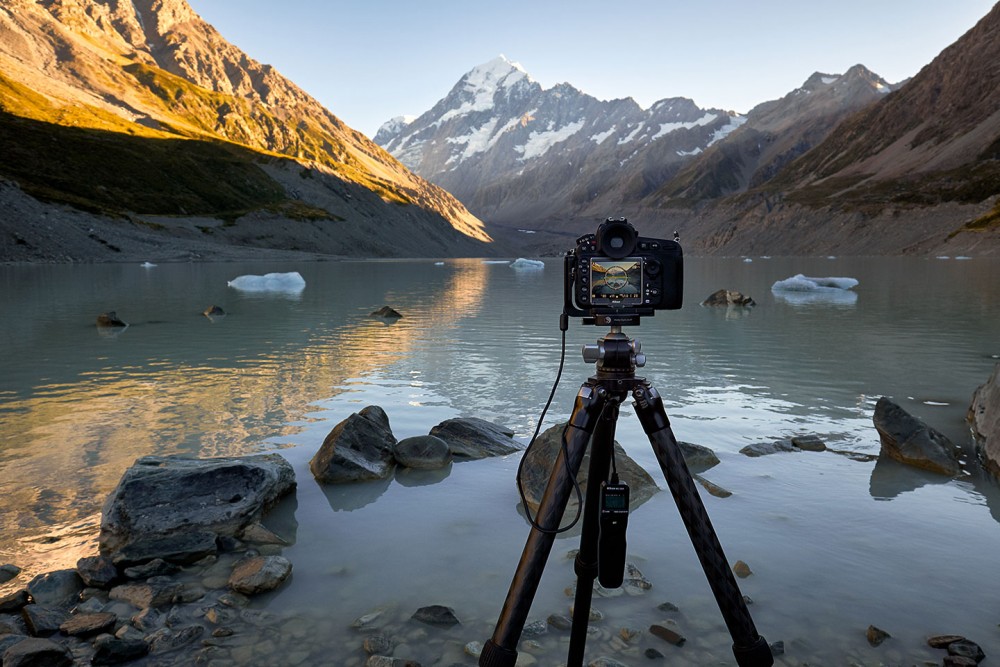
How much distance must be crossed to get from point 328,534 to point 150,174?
136466mm

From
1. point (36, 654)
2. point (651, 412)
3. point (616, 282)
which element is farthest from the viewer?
point (36, 654)

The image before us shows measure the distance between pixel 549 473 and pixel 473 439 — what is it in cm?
197

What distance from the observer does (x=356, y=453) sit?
307 inches

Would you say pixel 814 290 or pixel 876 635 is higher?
pixel 814 290

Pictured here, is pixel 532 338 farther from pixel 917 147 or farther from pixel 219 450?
pixel 917 147

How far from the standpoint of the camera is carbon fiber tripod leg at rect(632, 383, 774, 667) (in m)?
3.25

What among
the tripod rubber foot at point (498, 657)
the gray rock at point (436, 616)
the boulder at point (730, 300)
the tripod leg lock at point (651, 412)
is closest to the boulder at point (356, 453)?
the gray rock at point (436, 616)

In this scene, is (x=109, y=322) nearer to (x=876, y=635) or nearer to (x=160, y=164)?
(x=876, y=635)

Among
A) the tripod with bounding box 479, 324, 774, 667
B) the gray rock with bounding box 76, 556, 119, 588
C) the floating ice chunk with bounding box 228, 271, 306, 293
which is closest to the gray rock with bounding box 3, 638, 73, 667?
the gray rock with bounding box 76, 556, 119, 588

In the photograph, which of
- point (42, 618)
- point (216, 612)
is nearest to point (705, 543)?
point (216, 612)

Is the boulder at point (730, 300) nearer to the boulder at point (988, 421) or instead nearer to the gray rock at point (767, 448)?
the boulder at point (988, 421)

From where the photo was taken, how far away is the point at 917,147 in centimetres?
17312

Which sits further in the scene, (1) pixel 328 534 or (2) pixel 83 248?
(2) pixel 83 248

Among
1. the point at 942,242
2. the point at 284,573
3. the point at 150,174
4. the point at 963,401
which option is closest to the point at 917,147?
the point at 942,242
